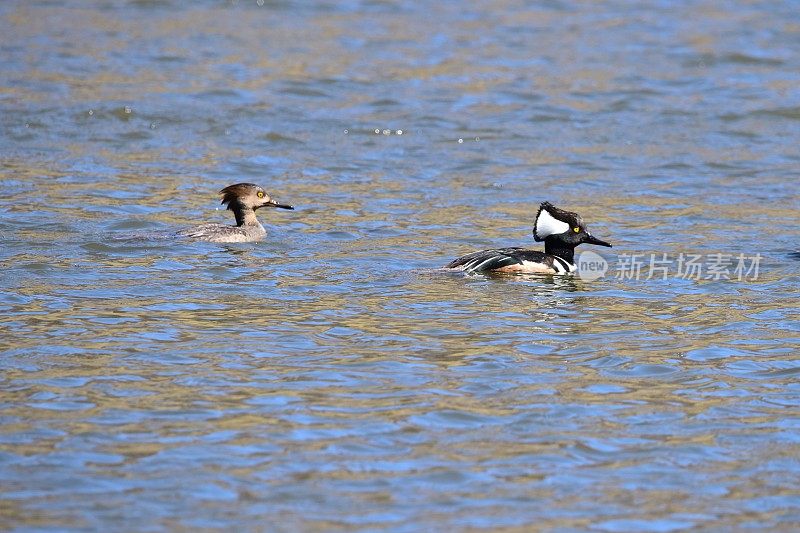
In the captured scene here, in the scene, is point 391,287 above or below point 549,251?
below

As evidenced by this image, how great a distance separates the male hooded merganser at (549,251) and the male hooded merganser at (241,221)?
7.56ft

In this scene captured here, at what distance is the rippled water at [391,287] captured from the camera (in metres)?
6.36

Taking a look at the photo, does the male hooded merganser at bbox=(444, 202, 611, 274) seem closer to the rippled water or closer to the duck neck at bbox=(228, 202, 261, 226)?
the rippled water

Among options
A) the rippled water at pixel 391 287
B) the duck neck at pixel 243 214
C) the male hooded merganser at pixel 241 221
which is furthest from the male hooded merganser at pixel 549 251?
the duck neck at pixel 243 214

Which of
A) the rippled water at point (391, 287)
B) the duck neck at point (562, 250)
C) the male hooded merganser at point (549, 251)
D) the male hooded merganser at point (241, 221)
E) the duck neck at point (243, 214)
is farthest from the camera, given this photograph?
the duck neck at point (243, 214)

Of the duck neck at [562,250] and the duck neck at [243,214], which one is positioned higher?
the duck neck at [243,214]

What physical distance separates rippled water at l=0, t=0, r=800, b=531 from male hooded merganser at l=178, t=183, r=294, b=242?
0.25 meters

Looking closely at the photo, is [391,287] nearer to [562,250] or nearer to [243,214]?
[562,250]

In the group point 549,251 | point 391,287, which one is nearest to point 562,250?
point 549,251

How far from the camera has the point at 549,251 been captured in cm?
1149

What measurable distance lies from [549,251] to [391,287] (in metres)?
1.78

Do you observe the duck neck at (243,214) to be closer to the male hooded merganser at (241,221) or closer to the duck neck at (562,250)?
the male hooded merganser at (241,221)

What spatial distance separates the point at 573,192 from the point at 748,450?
7729 mm

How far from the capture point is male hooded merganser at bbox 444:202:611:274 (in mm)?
10906
